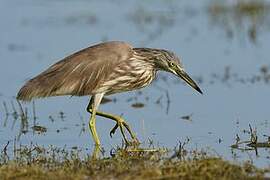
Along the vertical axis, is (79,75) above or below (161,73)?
below

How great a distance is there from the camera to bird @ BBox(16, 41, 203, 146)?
29.8 feet

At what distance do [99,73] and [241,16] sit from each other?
8787mm

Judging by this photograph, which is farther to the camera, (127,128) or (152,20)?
(152,20)

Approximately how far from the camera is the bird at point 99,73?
909 cm

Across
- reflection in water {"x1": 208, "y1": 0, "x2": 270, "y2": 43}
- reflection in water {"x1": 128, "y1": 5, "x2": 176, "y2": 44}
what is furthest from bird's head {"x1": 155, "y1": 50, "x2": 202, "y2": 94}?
reflection in water {"x1": 208, "y1": 0, "x2": 270, "y2": 43}

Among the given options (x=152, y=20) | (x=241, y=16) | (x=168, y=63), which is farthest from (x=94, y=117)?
(x=152, y=20)

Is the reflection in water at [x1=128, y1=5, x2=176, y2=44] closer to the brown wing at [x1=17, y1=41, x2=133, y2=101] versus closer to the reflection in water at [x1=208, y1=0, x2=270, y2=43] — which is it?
the reflection in water at [x1=208, y1=0, x2=270, y2=43]

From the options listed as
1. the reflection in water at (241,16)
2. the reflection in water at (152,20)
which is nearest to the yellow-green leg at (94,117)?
the reflection in water at (152,20)

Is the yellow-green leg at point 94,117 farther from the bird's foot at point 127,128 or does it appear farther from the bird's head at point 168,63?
the bird's head at point 168,63

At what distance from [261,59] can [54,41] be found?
3756 mm

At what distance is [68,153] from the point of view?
8.52 m

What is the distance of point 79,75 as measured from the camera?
9148 millimetres

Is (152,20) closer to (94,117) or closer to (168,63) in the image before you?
(168,63)

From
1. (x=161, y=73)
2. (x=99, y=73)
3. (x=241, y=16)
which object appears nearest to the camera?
(x=99, y=73)
